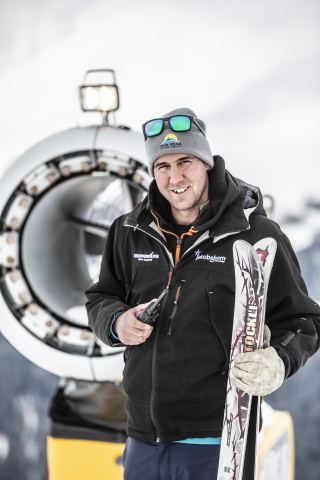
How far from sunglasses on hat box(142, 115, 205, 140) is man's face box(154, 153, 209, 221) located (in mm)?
57

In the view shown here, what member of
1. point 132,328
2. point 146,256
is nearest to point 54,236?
point 146,256

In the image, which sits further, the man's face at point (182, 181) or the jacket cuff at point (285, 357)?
the man's face at point (182, 181)

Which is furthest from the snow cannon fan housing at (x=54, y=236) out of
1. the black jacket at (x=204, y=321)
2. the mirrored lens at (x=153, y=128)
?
the black jacket at (x=204, y=321)

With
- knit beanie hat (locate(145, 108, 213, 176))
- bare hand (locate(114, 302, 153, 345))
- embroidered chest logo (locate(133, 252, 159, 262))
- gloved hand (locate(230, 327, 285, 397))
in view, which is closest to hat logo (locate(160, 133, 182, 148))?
knit beanie hat (locate(145, 108, 213, 176))

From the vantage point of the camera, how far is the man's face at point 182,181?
174cm

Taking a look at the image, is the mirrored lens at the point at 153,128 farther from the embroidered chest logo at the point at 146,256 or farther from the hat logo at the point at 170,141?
the embroidered chest logo at the point at 146,256

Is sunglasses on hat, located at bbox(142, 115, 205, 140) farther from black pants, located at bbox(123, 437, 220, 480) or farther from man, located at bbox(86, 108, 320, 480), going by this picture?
black pants, located at bbox(123, 437, 220, 480)

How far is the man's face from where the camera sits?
5.71 feet

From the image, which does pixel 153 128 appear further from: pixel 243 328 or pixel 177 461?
pixel 177 461

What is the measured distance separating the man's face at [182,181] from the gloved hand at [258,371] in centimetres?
37

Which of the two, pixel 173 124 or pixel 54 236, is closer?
pixel 173 124

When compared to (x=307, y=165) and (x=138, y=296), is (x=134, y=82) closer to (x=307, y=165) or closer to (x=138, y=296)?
(x=307, y=165)

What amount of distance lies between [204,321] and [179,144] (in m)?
0.39

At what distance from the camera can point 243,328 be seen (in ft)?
5.22
